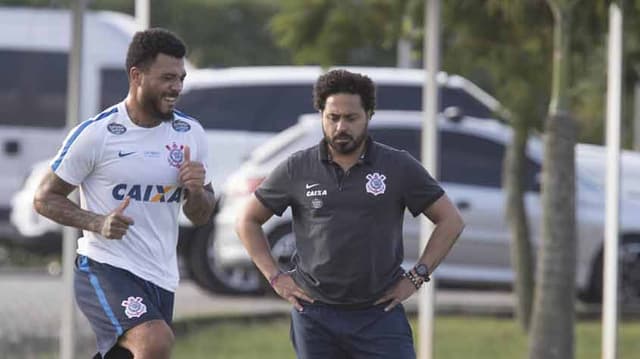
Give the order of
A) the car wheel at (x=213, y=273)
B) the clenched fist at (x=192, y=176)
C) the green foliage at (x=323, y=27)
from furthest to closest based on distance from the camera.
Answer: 1. the car wheel at (x=213, y=273)
2. the green foliage at (x=323, y=27)
3. the clenched fist at (x=192, y=176)

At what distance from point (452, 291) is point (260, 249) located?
32.6 feet

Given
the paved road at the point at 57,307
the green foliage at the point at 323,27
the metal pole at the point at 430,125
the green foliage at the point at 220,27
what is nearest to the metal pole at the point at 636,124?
the paved road at the point at 57,307

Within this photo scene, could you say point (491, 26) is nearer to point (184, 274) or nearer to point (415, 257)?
point (415, 257)

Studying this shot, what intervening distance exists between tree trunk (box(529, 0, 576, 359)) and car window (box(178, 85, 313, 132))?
7487 millimetres

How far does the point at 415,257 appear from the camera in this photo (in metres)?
14.5

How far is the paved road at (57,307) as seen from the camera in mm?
11844

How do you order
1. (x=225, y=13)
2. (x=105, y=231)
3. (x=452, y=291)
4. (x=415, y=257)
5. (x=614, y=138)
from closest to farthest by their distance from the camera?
(x=105, y=231)
(x=614, y=138)
(x=415, y=257)
(x=452, y=291)
(x=225, y=13)

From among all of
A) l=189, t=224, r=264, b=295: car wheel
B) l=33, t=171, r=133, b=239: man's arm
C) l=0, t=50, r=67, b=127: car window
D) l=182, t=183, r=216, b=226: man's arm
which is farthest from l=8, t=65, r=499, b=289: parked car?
l=33, t=171, r=133, b=239: man's arm

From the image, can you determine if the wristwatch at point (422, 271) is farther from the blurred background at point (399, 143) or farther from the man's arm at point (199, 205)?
the blurred background at point (399, 143)

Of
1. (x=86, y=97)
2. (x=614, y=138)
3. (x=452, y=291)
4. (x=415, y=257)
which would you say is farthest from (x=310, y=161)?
(x=86, y=97)

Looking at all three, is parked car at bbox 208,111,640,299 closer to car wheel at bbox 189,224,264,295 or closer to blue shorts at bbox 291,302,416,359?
car wheel at bbox 189,224,264,295

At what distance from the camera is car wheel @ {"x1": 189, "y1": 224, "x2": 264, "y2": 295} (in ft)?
50.9

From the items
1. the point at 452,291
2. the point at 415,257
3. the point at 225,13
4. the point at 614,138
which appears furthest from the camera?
the point at 225,13

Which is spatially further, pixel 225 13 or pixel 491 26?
pixel 225 13
